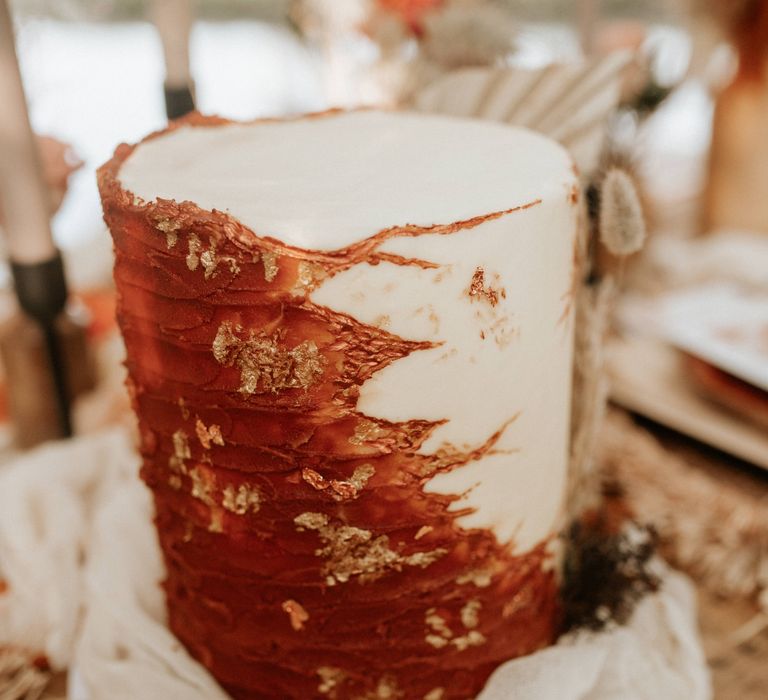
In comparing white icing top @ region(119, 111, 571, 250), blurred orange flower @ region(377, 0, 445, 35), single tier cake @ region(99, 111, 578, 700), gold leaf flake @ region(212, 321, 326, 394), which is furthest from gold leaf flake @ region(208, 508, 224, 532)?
blurred orange flower @ region(377, 0, 445, 35)

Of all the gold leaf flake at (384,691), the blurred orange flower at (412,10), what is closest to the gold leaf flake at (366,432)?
the gold leaf flake at (384,691)

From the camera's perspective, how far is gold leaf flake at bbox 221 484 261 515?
0.56 meters

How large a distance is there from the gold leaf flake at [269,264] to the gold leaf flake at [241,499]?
158 millimetres

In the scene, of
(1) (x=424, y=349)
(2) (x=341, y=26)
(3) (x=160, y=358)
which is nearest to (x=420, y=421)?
(1) (x=424, y=349)

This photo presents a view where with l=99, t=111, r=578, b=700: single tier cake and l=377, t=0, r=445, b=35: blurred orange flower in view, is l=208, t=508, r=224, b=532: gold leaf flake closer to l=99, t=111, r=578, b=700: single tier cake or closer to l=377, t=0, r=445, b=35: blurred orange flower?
l=99, t=111, r=578, b=700: single tier cake

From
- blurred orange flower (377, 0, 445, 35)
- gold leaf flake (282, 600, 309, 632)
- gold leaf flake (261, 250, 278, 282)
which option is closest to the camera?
gold leaf flake (261, 250, 278, 282)

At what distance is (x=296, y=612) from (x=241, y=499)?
99mm

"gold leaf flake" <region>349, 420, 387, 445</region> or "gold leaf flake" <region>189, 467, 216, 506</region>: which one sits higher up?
"gold leaf flake" <region>349, 420, 387, 445</region>

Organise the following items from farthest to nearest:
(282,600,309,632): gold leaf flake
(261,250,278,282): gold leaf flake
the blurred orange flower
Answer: the blurred orange flower, (282,600,309,632): gold leaf flake, (261,250,278,282): gold leaf flake

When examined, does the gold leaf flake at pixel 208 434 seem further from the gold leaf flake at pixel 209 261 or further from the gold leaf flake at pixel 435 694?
the gold leaf flake at pixel 435 694

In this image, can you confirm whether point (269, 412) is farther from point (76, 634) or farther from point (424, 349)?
point (76, 634)

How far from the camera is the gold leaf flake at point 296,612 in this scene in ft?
1.92

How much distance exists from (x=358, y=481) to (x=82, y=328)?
0.70m

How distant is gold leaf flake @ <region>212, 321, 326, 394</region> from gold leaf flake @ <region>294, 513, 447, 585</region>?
0.33ft
